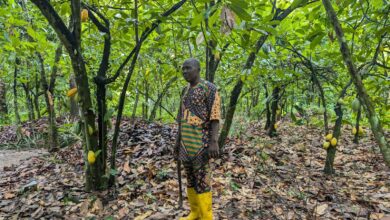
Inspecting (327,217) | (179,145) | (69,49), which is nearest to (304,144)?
(327,217)

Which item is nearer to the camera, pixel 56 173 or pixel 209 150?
pixel 209 150

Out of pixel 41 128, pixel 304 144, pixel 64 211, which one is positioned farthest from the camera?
pixel 41 128

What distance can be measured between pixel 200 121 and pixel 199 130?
0.08 m

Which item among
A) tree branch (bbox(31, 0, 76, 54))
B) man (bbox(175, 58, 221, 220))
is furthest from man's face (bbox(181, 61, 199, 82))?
tree branch (bbox(31, 0, 76, 54))

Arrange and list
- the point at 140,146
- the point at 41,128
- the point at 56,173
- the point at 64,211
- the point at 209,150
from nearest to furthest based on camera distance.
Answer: the point at 209,150 → the point at 64,211 → the point at 56,173 → the point at 140,146 → the point at 41,128

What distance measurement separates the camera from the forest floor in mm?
3238

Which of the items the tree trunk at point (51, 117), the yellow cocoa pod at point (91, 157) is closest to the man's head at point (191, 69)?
the yellow cocoa pod at point (91, 157)

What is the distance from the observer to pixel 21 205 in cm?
345

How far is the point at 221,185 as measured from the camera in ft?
12.9

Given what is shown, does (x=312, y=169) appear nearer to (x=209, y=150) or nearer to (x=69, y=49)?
(x=209, y=150)

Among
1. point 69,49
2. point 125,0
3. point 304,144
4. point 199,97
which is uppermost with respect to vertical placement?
point 125,0

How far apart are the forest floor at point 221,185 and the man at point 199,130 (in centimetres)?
58

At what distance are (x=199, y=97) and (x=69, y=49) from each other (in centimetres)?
140

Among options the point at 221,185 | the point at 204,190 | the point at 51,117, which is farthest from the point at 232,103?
the point at 51,117
